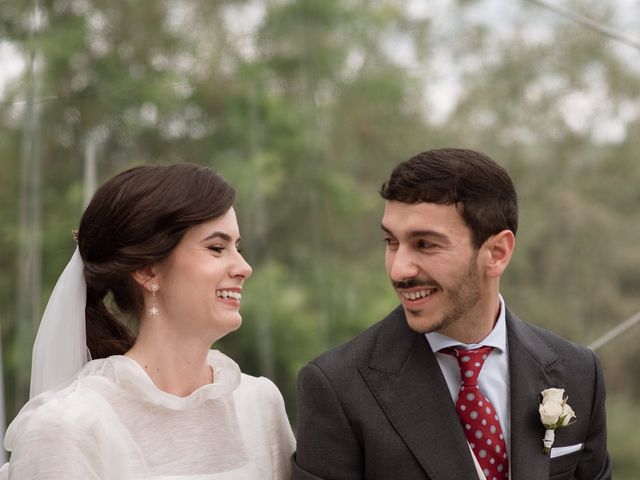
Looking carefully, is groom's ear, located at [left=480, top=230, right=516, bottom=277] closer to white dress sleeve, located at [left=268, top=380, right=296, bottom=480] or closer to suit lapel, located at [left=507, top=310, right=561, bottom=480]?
suit lapel, located at [left=507, top=310, right=561, bottom=480]

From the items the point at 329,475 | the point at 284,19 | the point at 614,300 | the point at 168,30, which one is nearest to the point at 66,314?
the point at 329,475

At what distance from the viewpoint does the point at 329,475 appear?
99.0 inches

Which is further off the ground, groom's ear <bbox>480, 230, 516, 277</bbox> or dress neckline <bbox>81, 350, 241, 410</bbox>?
groom's ear <bbox>480, 230, 516, 277</bbox>

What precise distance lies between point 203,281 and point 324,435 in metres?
0.50

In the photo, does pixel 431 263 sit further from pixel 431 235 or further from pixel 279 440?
pixel 279 440

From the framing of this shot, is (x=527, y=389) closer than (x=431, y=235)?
No

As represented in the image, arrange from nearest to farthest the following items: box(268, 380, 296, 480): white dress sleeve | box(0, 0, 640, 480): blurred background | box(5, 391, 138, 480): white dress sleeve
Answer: box(5, 391, 138, 480): white dress sleeve, box(268, 380, 296, 480): white dress sleeve, box(0, 0, 640, 480): blurred background

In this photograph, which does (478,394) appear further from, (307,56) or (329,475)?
(307,56)

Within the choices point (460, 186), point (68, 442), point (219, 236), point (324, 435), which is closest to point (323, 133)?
point (219, 236)

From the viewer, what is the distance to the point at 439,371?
2.64 metres

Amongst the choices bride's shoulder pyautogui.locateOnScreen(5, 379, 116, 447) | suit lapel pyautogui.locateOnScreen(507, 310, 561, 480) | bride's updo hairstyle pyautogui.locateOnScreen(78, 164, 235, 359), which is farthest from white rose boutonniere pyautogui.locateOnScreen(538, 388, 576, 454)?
bride's shoulder pyautogui.locateOnScreen(5, 379, 116, 447)

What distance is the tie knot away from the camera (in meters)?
2.63

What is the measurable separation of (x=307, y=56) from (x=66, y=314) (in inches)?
234

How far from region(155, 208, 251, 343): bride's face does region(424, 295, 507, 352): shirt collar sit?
0.52 metres
